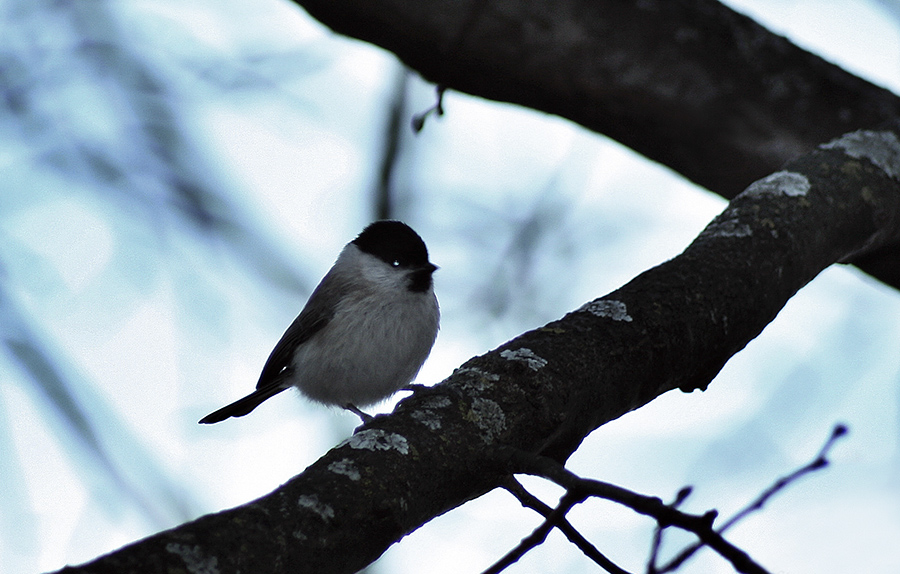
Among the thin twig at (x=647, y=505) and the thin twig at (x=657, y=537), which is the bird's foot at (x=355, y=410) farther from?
the thin twig at (x=657, y=537)

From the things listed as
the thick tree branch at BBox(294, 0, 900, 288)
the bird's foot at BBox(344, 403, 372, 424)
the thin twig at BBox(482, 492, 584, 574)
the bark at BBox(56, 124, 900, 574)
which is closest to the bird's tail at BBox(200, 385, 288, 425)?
the bird's foot at BBox(344, 403, 372, 424)

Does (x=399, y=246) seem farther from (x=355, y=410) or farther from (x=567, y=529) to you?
(x=567, y=529)

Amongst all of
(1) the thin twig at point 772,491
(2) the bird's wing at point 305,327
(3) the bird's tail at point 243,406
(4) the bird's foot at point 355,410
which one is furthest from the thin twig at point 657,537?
(3) the bird's tail at point 243,406

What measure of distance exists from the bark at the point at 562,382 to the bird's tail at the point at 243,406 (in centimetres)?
231

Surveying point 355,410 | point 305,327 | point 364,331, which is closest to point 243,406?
point 305,327

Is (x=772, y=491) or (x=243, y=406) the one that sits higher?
(x=772, y=491)

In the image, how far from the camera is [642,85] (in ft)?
10.1

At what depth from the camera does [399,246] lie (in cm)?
372

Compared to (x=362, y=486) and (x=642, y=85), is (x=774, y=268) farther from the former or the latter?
(x=362, y=486)

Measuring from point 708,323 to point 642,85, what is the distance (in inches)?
53.7

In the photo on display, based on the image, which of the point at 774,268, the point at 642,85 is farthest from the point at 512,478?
the point at 642,85

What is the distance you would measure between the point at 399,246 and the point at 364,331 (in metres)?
0.47

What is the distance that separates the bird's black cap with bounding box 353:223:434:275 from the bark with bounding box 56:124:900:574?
1.62 metres

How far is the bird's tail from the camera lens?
3.85 meters
